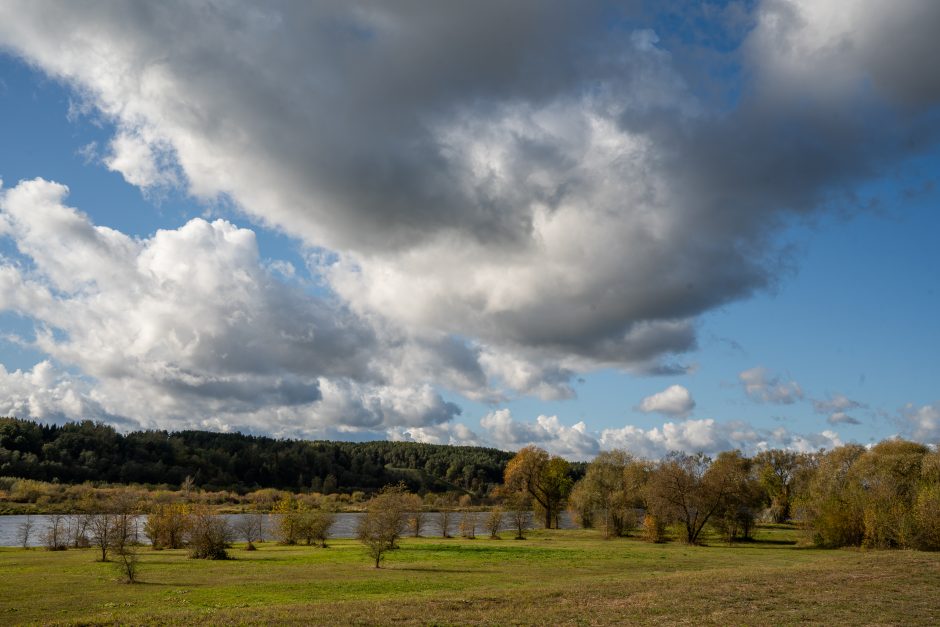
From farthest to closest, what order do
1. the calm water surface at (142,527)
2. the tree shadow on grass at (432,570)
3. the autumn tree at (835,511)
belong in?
the calm water surface at (142,527) → the autumn tree at (835,511) → the tree shadow on grass at (432,570)

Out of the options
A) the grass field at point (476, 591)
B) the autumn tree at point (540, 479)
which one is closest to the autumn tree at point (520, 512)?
the autumn tree at point (540, 479)

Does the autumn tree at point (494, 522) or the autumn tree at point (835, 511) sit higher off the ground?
the autumn tree at point (835, 511)

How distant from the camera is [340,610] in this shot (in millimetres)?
24969

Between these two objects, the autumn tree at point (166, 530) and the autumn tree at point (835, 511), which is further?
the autumn tree at point (166, 530)

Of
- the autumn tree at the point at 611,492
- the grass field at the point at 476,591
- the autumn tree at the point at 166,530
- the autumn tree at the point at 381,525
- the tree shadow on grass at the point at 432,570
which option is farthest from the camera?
the autumn tree at the point at 611,492

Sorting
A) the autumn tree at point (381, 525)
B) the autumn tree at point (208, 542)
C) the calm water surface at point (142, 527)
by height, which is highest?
the autumn tree at point (381, 525)

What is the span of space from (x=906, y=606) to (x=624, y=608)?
11.6 m

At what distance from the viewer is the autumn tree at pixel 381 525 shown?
4969 centimetres

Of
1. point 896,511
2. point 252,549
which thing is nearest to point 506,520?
point 252,549

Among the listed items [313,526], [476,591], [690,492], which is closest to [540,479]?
[690,492]

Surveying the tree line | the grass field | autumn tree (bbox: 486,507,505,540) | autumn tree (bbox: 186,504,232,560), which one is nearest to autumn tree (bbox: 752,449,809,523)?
the tree line

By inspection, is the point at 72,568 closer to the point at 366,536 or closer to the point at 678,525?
the point at 366,536

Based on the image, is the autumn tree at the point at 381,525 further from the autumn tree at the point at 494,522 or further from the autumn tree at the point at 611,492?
the autumn tree at the point at 611,492

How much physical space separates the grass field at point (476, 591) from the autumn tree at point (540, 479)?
48.7m
